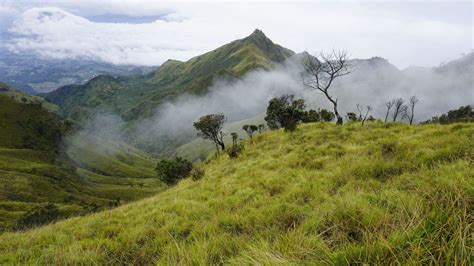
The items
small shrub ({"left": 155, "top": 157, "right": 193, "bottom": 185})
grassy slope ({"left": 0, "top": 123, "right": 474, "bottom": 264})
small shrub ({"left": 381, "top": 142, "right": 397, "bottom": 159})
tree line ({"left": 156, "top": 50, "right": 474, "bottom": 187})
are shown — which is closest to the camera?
grassy slope ({"left": 0, "top": 123, "right": 474, "bottom": 264})

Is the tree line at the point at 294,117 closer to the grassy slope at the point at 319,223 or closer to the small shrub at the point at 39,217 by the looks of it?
the grassy slope at the point at 319,223

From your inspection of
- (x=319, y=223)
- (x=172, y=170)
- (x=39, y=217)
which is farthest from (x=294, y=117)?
(x=39, y=217)

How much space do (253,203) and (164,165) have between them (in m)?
91.1

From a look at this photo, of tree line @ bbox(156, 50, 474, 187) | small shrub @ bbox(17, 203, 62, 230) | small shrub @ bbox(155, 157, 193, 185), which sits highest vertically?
tree line @ bbox(156, 50, 474, 187)

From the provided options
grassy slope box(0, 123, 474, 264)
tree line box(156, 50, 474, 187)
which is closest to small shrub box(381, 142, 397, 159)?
grassy slope box(0, 123, 474, 264)

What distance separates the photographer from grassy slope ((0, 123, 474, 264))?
298 cm

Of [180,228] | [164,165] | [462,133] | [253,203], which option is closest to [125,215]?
[180,228]

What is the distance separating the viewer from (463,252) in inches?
95.8

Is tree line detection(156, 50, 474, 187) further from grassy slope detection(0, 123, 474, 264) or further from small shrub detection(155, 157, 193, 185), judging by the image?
grassy slope detection(0, 123, 474, 264)

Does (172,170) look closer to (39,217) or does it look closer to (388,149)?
(39,217)

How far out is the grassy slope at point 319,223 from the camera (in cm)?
298

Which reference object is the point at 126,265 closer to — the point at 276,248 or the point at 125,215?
the point at 276,248

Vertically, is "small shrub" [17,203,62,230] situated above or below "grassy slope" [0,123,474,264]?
below

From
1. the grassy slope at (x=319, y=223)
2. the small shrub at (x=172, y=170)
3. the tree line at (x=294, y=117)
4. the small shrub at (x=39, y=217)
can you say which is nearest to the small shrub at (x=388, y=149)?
the grassy slope at (x=319, y=223)
